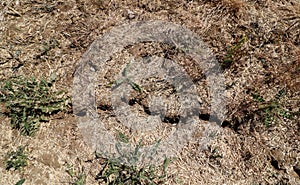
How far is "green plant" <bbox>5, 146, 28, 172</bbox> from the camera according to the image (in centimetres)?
322

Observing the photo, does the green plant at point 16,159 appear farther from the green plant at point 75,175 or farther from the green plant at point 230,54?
the green plant at point 230,54

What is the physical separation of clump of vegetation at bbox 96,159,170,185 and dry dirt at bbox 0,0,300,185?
0.06 meters

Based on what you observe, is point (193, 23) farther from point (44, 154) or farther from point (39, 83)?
point (44, 154)

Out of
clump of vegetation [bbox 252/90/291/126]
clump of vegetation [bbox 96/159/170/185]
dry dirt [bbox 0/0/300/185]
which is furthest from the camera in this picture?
clump of vegetation [bbox 252/90/291/126]

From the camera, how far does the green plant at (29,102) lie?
332 centimetres

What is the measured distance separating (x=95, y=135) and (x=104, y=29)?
0.89 m

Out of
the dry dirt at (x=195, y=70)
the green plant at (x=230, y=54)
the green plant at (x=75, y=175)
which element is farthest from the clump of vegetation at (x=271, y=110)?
the green plant at (x=75, y=175)

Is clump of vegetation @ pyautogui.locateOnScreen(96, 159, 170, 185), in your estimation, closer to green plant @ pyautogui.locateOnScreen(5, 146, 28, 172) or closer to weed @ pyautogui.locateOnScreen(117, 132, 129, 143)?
weed @ pyautogui.locateOnScreen(117, 132, 129, 143)

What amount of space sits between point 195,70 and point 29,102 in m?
1.31

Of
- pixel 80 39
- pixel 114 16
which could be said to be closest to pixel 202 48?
pixel 114 16

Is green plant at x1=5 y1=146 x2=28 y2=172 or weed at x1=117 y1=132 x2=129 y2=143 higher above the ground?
weed at x1=117 y1=132 x2=129 y2=143

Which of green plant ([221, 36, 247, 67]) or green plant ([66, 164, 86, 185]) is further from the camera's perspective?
green plant ([221, 36, 247, 67])

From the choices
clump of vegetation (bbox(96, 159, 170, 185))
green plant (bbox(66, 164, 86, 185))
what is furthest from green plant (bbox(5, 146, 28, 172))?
clump of vegetation (bbox(96, 159, 170, 185))

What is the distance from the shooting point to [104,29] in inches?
142
